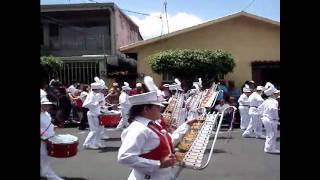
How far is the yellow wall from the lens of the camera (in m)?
23.8

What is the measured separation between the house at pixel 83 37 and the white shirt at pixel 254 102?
A: 951cm

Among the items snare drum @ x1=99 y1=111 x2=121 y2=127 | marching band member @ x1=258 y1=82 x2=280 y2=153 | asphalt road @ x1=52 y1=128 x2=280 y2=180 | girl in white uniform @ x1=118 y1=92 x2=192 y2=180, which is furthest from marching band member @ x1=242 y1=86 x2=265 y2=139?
girl in white uniform @ x1=118 y1=92 x2=192 y2=180

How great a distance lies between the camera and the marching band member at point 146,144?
3930mm

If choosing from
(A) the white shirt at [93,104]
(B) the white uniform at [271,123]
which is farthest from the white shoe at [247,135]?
(A) the white shirt at [93,104]

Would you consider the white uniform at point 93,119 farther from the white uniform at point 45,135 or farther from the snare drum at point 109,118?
the white uniform at point 45,135

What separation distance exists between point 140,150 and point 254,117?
463 inches

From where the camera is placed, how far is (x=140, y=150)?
3.99 metres

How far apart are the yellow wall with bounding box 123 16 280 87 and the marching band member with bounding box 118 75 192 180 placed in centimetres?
1981

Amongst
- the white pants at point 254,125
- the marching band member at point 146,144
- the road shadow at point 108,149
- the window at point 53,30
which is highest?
the window at point 53,30

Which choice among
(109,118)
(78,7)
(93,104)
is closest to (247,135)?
(109,118)
